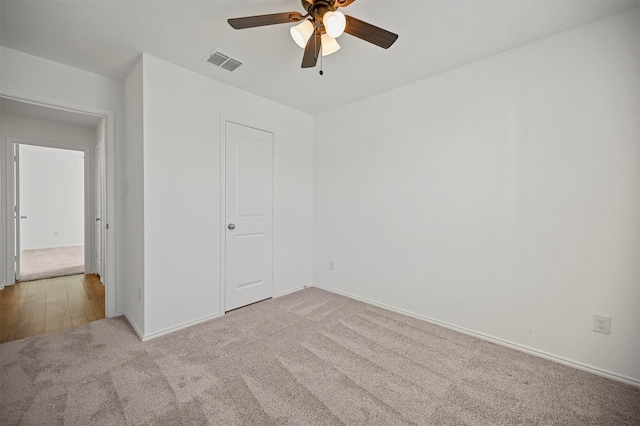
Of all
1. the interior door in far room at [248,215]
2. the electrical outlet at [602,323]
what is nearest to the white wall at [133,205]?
the interior door in far room at [248,215]

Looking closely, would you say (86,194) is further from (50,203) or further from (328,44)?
(328,44)

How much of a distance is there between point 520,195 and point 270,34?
93.0 inches

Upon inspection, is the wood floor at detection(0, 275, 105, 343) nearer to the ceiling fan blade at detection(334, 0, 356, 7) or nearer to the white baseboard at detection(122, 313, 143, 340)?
the white baseboard at detection(122, 313, 143, 340)

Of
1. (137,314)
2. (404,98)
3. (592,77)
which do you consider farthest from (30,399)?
(592,77)

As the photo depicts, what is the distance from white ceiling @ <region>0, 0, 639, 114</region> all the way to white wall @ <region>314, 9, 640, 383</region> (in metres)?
0.26

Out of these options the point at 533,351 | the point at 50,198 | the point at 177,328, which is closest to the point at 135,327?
the point at 177,328

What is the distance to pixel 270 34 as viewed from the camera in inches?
81.0

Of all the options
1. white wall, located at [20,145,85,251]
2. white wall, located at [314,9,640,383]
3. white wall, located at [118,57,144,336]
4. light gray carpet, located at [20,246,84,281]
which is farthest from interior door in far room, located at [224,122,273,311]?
white wall, located at [20,145,85,251]

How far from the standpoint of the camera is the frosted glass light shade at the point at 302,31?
1744 mm

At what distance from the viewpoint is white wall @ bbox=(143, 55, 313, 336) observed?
241 cm

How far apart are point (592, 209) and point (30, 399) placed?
3.87 m

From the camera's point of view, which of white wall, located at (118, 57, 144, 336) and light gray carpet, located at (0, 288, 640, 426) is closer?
light gray carpet, located at (0, 288, 640, 426)

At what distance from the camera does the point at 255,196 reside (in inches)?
128

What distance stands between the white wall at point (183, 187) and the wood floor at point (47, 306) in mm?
1039
